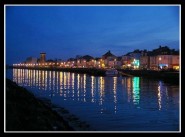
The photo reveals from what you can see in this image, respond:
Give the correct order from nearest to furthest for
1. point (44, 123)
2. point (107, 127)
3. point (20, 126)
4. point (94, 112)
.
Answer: point (20, 126)
point (44, 123)
point (107, 127)
point (94, 112)

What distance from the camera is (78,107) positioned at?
20.4 meters

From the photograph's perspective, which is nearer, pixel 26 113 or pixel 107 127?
pixel 26 113

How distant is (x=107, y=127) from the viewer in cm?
1433

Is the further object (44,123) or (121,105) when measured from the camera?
(121,105)
